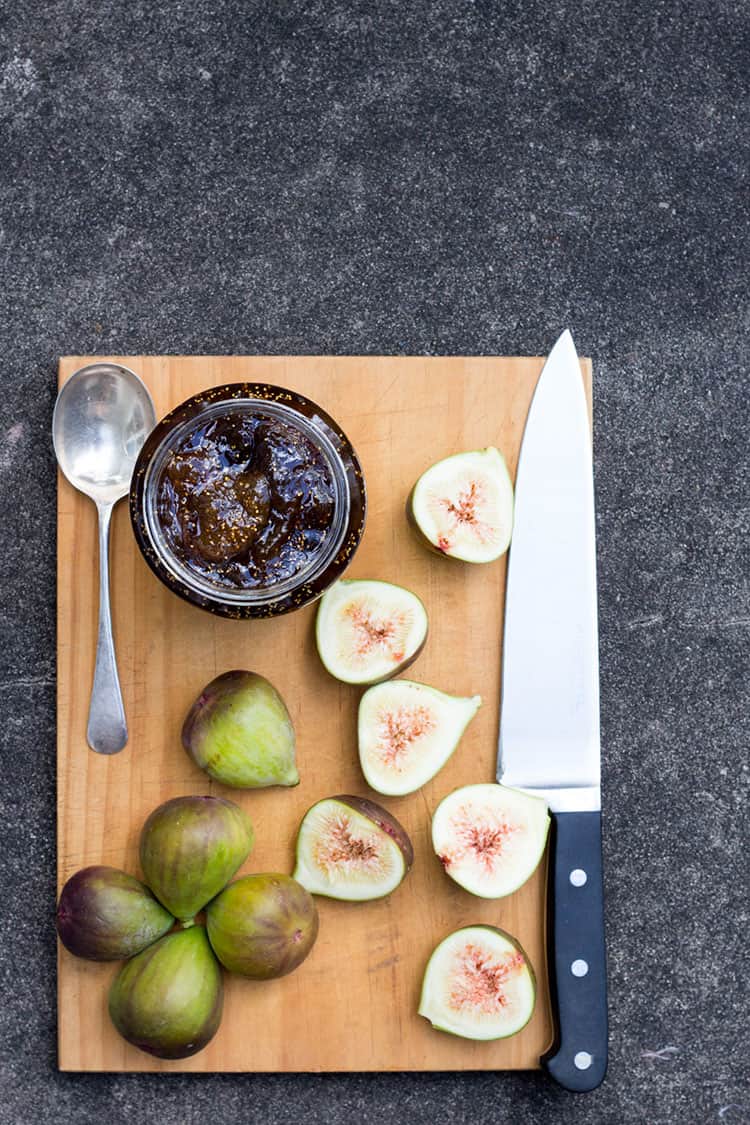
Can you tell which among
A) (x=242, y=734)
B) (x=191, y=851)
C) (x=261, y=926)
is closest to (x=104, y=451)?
(x=242, y=734)

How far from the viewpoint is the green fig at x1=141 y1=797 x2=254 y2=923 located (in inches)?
49.4

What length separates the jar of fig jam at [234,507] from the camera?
1200 millimetres

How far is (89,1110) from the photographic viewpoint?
55.1 inches

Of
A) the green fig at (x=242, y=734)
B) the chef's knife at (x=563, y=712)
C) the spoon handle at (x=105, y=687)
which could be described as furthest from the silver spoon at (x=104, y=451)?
the chef's knife at (x=563, y=712)

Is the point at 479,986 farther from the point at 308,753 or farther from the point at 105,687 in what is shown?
the point at 105,687

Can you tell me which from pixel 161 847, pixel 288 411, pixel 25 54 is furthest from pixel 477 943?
pixel 25 54

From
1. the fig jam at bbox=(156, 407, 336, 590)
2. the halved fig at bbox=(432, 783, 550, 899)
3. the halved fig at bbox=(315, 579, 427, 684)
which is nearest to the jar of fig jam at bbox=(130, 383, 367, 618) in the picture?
the fig jam at bbox=(156, 407, 336, 590)

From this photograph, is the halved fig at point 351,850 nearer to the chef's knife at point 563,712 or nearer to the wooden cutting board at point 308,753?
the wooden cutting board at point 308,753

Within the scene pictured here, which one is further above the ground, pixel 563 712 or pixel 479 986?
pixel 563 712

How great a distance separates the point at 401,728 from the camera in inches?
52.8

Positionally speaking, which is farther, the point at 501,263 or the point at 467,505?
the point at 501,263

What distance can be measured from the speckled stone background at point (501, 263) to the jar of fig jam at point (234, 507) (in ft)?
0.98

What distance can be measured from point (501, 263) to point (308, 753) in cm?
72

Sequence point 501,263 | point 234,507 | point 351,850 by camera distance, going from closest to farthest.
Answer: point 234,507 < point 351,850 < point 501,263
